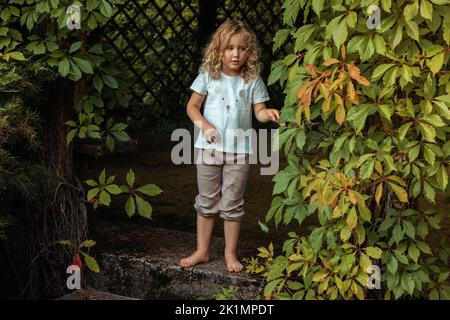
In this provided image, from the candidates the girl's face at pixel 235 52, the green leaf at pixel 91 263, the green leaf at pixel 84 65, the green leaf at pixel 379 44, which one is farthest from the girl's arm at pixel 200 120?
the green leaf at pixel 379 44

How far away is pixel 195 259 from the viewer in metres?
3.43

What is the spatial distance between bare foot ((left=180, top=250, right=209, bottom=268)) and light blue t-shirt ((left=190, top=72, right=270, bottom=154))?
Result: 1.61 ft

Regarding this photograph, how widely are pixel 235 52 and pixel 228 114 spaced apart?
0.91 feet

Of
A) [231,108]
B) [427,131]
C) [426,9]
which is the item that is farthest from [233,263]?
[426,9]

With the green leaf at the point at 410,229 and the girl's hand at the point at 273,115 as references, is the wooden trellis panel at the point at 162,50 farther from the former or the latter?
the green leaf at the point at 410,229

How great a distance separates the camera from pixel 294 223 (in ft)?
15.1

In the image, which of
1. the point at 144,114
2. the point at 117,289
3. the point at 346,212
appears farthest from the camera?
the point at 144,114

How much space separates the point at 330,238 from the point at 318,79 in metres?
0.63

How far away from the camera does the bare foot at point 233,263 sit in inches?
132

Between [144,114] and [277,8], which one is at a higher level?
[277,8]

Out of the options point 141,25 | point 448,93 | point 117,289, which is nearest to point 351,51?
point 448,93

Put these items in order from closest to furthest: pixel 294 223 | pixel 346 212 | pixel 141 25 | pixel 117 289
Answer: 1. pixel 346 212
2. pixel 117 289
3. pixel 294 223
4. pixel 141 25

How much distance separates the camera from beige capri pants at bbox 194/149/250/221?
11.0 feet

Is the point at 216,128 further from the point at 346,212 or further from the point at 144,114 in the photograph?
the point at 144,114
